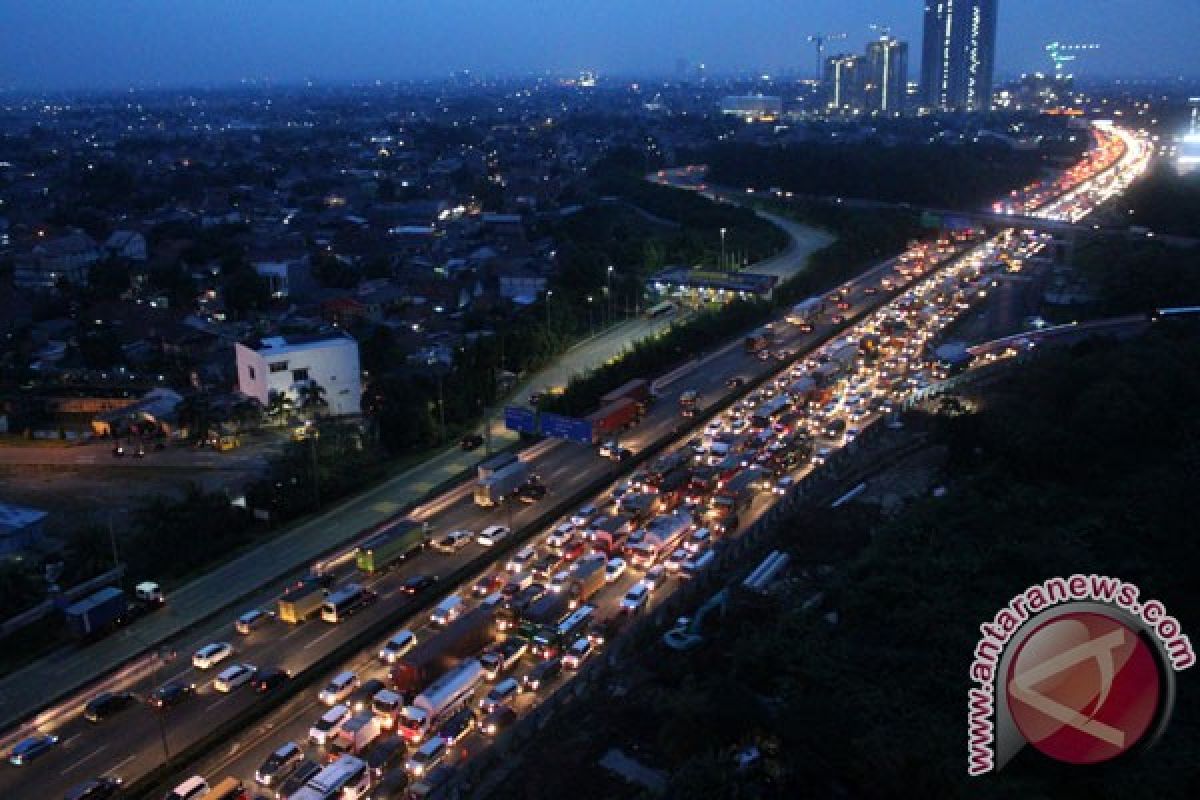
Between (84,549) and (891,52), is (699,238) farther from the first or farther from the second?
→ (891,52)

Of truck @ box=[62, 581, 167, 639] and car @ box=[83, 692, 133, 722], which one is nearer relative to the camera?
car @ box=[83, 692, 133, 722]

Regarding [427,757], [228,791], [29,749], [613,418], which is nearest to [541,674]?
[427,757]

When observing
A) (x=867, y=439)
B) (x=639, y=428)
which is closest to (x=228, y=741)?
(x=639, y=428)

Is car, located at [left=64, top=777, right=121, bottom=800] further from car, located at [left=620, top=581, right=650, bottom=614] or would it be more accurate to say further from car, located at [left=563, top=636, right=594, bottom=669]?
car, located at [left=620, top=581, right=650, bottom=614]

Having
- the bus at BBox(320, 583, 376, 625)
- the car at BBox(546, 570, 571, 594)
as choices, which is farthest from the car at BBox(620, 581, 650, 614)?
the bus at BBox(320, 583, 376, 625)

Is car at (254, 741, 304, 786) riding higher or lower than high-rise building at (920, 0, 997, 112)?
lower

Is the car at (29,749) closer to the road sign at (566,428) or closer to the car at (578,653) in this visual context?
the car at (578,653)

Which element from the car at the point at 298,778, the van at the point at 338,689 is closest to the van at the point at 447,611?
the van at the point at 338,689
